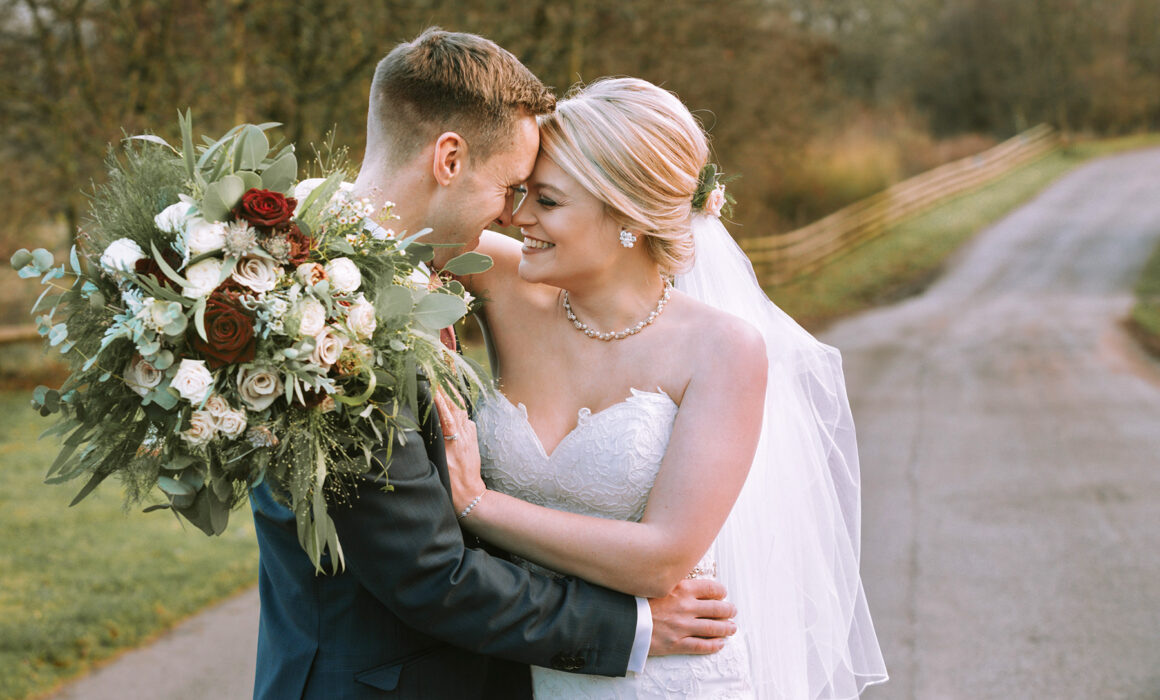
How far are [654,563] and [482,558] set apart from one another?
0.44 meters

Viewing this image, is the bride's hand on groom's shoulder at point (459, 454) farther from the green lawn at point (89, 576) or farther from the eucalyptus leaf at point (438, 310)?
the green lawn at point (89, 576)

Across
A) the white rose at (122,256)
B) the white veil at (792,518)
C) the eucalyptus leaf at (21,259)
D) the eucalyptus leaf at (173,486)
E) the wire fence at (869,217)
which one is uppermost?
the white rose at (122,256)

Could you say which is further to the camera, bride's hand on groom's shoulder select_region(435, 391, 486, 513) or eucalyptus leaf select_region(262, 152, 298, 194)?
bride's hand on groom's shoulder select_region(435, 391, 486, 513)

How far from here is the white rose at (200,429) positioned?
1.78 m

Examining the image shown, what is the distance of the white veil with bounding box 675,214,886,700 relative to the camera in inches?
123

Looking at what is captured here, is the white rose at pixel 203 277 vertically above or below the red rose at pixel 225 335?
above

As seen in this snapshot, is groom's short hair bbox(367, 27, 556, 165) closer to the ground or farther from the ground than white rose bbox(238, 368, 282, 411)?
farther from the ground

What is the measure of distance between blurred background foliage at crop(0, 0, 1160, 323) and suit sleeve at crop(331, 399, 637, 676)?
2.39 m

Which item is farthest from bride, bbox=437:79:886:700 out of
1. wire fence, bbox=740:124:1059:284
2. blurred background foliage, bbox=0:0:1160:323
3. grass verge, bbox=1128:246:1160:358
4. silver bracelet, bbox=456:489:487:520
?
wire fence, bbox=740:124:1059:284

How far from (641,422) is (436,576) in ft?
2.33

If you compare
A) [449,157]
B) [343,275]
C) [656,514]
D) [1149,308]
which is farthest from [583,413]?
[1149,308]

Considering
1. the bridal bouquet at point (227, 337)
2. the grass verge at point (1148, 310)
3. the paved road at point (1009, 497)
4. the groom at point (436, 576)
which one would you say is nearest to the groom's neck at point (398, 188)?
the groom at point (436, 576)

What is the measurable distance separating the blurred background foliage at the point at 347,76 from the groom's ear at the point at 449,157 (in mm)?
1592

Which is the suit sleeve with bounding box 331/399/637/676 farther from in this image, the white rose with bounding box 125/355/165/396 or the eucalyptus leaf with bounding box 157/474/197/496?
the white rose with bounding box 125/355/165/396
